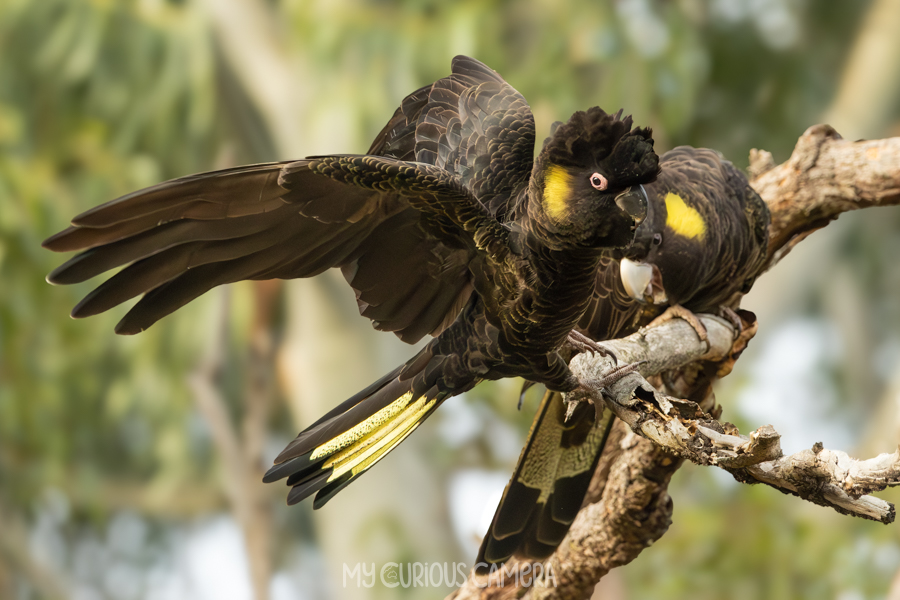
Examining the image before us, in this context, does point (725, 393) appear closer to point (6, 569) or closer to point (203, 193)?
point (203, 193)

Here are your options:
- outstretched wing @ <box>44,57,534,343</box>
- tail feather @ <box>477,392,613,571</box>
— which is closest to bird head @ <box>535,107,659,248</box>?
outstretched wing @ <box>44,57,534,343</box>

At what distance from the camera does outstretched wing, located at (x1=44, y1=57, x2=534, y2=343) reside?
128 centimetres

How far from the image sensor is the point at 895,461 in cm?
105

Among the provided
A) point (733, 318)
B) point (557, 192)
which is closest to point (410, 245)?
point (557, 192)

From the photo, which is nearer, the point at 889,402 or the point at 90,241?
the point at 90,241

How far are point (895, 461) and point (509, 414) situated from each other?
443 centimetres

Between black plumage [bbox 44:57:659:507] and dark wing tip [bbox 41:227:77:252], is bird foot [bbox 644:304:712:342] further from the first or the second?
dark wing tip [bbox 41:227:77:252]

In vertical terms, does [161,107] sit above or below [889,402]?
above

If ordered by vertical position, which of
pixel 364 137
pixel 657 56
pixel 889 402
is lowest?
pixel 889 402

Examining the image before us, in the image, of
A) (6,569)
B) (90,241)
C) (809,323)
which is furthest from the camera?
(809,323)

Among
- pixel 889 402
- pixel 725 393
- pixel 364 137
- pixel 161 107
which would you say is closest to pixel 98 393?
pixel 161 107

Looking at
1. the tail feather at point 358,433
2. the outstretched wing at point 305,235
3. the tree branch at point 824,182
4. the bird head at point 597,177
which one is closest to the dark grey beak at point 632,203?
the bird head at point 597,177

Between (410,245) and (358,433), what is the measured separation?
38 cm

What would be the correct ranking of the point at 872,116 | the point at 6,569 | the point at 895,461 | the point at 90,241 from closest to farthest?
the point at 895,461 < the point at 90,241 < the point at 872,116 < the point at 6,569
